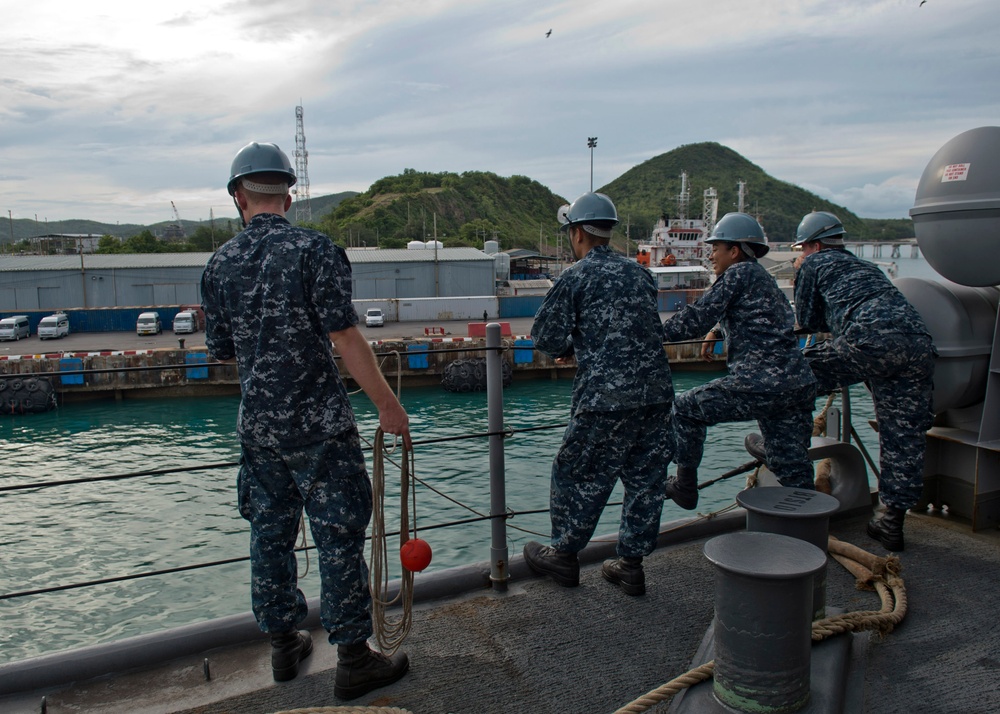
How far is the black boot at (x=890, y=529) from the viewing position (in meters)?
3.82

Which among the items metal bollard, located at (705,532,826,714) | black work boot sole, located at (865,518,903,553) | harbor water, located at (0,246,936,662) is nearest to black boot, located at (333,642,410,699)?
harbor water, located at (0,246,936,662)

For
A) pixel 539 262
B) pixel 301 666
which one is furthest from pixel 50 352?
pixel 539 262

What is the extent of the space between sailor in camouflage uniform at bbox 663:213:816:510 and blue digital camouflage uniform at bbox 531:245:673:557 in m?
0.47

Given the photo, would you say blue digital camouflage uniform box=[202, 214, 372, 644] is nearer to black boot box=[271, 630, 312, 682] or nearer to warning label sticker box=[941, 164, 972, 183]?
black boot box=[271, 630, 312, 682]

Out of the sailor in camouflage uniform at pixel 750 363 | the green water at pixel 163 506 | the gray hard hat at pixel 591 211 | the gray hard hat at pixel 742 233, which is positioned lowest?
the green water at pixel 163 506

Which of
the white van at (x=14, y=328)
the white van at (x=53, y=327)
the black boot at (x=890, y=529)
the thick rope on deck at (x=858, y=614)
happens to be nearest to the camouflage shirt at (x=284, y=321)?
the thick rope on deck at (x=858, y=614)

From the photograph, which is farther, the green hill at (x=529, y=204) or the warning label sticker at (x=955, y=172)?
the green hill at (x=529, y=204)

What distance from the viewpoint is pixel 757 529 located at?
279 cm

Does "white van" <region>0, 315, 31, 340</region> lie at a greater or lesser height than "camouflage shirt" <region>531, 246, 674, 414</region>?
lesser

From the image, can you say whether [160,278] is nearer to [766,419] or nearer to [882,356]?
[766,419]

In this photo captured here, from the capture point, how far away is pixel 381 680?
259 cm

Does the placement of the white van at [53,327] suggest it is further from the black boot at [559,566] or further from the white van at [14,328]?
the black boot at [559,566]

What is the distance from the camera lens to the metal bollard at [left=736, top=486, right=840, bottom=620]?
8.80ft

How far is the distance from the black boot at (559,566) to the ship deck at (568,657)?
0.05m
